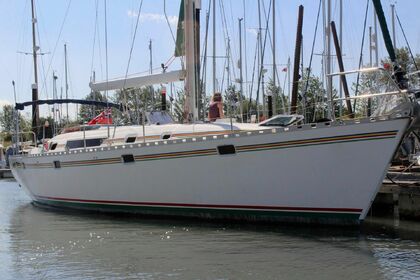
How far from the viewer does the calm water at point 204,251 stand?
30.8 feet

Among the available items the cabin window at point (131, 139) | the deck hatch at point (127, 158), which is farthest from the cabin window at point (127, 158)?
the cabin window at point (131, 139)

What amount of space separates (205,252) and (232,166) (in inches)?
112

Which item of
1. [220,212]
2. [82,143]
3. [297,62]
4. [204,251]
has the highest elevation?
[297,62]

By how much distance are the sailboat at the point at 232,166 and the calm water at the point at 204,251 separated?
0.51 meters

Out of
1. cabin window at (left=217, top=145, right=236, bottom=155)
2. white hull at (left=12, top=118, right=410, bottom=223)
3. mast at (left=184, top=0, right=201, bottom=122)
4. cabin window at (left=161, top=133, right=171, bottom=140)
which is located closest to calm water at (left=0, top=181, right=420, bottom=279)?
white hull at (left=12, top=118, right=410, bottom=223)

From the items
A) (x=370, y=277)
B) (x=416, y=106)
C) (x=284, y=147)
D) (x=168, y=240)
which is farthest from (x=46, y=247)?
(x=416, y=106)

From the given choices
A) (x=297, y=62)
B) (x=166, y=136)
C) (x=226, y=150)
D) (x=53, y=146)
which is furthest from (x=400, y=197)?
(x=297, y=62)

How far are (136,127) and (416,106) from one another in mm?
7924

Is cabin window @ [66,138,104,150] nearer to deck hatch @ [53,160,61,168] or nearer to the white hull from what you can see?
deck hatch @ [53,160,61,168]

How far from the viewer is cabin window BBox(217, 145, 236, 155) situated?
13.2m

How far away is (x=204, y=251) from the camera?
1103 cm

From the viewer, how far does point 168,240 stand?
40.3ft

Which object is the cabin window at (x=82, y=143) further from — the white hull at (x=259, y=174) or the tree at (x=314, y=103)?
the tree at (x=314, y=103)

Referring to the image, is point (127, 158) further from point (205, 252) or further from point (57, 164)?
point (205, 252)
